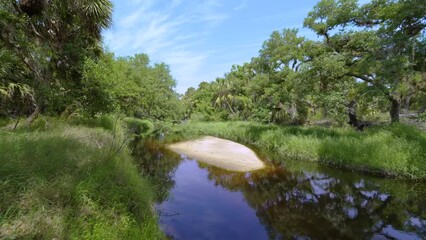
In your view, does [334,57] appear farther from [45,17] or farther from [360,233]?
[45,17]

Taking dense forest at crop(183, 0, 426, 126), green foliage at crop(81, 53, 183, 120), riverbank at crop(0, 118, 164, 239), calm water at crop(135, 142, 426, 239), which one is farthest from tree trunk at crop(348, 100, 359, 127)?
riverbank at crop(0, 118, 164, 239)

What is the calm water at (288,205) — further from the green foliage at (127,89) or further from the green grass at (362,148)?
the green foliage at (127,89)

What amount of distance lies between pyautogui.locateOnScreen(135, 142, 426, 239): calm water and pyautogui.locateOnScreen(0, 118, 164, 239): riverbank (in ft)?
5.72

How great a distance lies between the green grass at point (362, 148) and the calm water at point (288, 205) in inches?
28.4

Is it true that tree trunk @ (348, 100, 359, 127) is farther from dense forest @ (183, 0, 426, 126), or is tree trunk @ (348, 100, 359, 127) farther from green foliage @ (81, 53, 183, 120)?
green foliage @ (81, 53, 183, 120)

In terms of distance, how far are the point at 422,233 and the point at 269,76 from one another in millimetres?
16862

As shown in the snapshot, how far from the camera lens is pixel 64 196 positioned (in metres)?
4.38

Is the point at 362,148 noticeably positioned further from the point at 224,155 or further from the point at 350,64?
the point at 224,155

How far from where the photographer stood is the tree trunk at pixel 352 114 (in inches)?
714

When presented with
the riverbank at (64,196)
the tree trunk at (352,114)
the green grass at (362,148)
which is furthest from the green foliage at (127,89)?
the tree trunk at (352,114)

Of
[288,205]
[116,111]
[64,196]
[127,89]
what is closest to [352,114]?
[288,205]

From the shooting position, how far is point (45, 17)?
10.0 metres

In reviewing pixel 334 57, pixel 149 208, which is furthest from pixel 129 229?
pixel 334 57

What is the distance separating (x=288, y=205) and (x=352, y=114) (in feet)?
40.4
